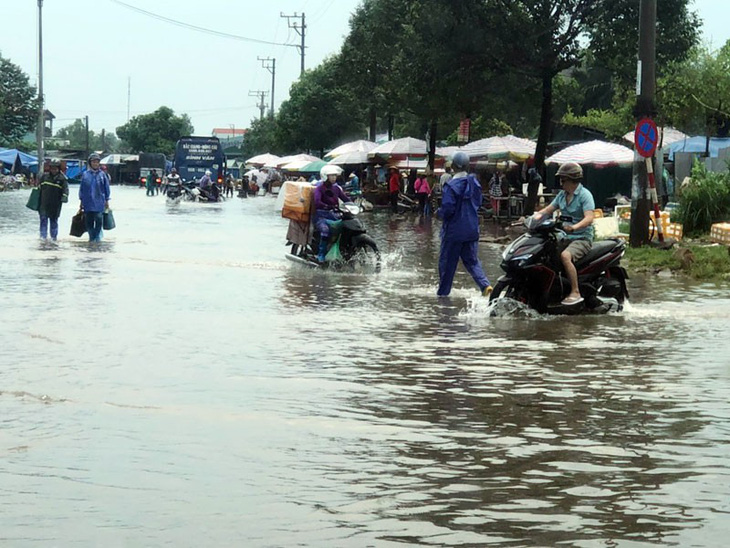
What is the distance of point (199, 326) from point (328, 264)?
732 centimetres

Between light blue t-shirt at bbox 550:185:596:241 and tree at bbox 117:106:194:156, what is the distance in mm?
148234

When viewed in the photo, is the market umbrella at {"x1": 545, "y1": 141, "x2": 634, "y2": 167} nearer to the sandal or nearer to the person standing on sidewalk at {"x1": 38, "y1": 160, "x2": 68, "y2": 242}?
the person standing on sidewalk at {"x1": 38, "y1": 160, "x2": 68, "y2": 242}

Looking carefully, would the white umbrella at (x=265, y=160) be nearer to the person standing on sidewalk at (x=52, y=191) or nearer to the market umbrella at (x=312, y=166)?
the market umbrella at (x=312, y=166)

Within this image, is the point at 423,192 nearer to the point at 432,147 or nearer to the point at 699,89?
the point at 432,147

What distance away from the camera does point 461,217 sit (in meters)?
14.7

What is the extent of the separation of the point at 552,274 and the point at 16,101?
90.9 meters

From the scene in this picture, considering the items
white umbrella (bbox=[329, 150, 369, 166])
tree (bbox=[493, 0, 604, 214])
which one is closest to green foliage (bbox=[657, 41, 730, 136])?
tree (bbox=[493, 0, 604, 214])

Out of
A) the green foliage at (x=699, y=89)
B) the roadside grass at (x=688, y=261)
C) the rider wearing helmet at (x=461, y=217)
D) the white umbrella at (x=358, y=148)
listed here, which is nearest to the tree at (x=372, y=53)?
the white umbrella at (x=358, y=148)

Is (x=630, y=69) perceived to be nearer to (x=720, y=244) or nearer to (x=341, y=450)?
(x=720, y=244)

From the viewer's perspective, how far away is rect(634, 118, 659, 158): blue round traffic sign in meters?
20.1

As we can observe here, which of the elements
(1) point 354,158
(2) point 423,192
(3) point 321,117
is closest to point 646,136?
(2) point 423,192

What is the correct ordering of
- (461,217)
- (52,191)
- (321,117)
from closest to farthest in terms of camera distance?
(461,217), (52,191), (321,117)

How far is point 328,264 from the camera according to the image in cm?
1919

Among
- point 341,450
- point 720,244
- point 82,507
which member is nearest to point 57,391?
point 341,450
